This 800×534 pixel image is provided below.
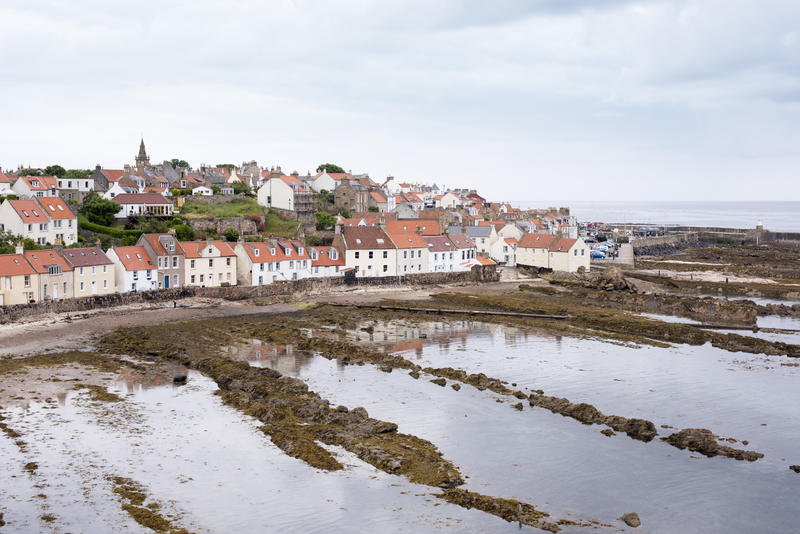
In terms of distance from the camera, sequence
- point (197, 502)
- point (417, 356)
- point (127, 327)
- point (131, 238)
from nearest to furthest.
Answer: point (197, 502) < point (417, 356) < point (127, 327) < point (131, 238)

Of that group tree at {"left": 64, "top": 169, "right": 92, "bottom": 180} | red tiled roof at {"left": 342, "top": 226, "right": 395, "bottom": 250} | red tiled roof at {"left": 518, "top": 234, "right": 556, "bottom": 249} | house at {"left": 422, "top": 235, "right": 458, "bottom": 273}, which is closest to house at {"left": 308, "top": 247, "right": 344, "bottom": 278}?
red tiled roof at {"left": 342, "top": 226, "right": 395, "bottom": 250}

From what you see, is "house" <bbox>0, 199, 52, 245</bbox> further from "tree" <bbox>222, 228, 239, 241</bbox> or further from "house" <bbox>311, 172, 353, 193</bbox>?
"house" <bbox>311, 172, 353, 193</bbox>

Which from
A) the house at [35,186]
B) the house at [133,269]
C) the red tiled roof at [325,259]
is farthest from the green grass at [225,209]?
the house at [133,269]

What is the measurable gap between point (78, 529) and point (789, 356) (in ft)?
124

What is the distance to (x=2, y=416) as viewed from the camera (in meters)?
27.5

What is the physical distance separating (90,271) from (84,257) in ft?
3.70

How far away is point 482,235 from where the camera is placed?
89.8m

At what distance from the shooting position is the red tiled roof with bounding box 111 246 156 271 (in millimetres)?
55406

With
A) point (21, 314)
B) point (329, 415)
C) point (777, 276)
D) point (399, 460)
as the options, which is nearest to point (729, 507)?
point (399, 460)

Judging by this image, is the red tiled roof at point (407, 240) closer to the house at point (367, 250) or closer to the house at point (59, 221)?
the house at point (367, 250)

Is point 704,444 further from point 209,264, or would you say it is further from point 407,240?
point 407,240

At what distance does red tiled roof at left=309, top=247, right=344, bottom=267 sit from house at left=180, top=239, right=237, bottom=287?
27.4 feet

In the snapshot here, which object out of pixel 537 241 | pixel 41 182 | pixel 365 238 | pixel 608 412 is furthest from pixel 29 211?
pixel 608 412

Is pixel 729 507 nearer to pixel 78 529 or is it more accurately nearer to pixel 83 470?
pixel 78 529
